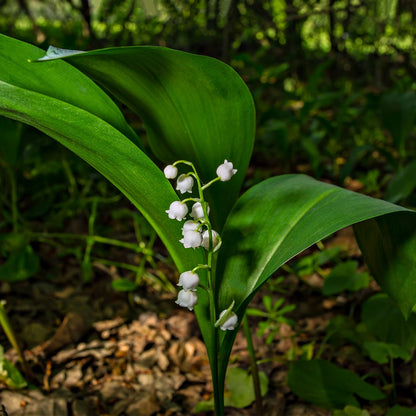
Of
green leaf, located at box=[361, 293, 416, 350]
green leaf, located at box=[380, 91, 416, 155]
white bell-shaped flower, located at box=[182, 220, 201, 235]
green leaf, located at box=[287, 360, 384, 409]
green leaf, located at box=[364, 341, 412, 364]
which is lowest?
green leaf, located at box=[287, 360, 384, 409]

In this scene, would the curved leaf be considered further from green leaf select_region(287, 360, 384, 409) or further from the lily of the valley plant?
green leaf select_region(287, 360, 384, 409)

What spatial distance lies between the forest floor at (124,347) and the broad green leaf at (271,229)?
0.46 meters

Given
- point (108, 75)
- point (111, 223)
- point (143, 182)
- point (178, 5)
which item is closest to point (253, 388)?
point (143, 182)

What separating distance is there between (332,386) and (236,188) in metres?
0.49

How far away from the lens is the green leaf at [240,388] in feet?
3.47

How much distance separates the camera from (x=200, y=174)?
826mm

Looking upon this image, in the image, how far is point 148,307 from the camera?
4.92 feet

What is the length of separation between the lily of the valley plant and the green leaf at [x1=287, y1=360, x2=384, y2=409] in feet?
0.83

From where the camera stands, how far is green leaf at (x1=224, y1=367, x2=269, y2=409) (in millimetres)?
1059

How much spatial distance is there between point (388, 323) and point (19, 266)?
3.80ft

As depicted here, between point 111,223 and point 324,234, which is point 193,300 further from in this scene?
point 111,223

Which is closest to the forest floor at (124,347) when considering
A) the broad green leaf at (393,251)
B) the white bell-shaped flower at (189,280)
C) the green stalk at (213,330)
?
the green stalk at (213,330)

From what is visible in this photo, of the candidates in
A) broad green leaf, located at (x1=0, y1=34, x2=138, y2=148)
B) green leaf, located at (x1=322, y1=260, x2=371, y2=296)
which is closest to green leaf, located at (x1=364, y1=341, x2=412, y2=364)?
green leaf, located at (x1=322, y1=260, x2=371, y2=296)

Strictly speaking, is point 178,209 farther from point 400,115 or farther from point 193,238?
point 400,115
